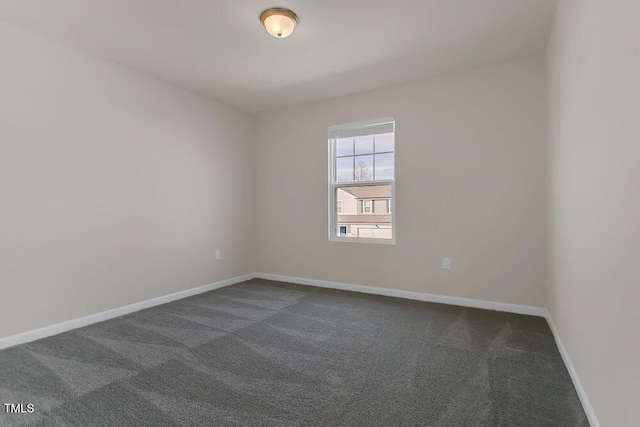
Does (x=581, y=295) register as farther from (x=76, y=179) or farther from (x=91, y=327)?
(x=76, y=179)

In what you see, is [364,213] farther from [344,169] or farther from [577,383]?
[577,383]

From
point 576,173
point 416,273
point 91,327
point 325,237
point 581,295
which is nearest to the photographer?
point 581,295

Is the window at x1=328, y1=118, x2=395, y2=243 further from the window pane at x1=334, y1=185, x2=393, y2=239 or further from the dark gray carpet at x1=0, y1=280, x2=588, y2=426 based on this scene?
the dark gray carpet at x1=0, y1=280, x2=588, y2=426

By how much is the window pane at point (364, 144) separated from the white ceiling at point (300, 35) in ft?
2.25

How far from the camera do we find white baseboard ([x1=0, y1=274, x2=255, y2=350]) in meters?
2.48

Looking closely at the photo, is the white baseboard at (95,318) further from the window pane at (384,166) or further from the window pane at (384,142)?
the window pane at (384,142)

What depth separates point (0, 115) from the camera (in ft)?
7.99

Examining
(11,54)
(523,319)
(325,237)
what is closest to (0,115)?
(11,54)

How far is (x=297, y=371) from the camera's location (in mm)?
2064

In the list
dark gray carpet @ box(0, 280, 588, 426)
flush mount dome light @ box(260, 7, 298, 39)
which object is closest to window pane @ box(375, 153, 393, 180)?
dark gray carpet @ box(0, 280, 588, 426)

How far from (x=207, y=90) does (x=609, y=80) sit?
377 centimetres

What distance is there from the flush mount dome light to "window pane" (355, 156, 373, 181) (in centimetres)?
193

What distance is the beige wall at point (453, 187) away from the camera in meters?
3.11

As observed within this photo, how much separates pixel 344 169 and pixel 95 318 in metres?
3.17
